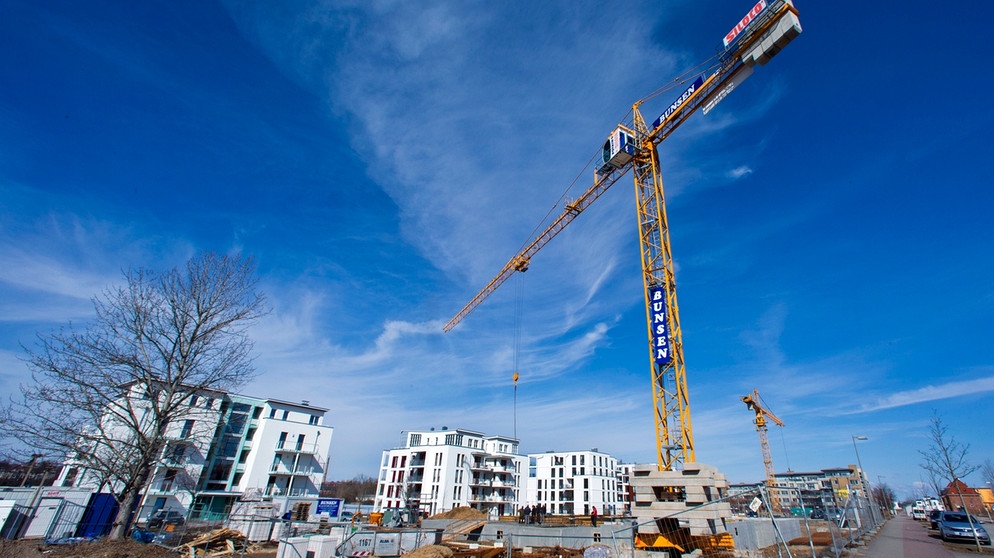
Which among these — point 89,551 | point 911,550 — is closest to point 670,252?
point 911,550

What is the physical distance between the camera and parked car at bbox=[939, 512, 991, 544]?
64.4 feet

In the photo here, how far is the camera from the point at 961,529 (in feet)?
67.0

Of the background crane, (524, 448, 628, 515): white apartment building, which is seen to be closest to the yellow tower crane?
(524, 448, 628, 515): white apartment building

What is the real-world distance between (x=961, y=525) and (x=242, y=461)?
5975cm

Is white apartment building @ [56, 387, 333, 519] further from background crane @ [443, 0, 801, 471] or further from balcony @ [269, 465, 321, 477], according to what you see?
background crane @ [443, 0, 801, 471]

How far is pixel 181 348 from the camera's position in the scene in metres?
17.4

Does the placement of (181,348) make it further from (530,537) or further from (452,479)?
(452,479)

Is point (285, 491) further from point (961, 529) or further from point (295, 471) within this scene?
point (961, 529)

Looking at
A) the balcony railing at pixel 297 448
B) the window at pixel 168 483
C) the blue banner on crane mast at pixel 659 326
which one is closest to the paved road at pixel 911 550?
the blue banner on crane mast at pixel 659 326

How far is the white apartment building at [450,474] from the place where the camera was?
6000 cm

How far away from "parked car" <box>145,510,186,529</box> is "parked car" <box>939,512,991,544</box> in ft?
158

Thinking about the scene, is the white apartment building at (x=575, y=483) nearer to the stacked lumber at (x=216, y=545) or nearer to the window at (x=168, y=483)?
the window at (x=168, y=483)

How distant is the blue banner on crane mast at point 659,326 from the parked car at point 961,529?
49.1 ft

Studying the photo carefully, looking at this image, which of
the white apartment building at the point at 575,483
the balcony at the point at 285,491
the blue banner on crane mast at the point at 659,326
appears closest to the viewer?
the blue banner on crane mast at the point at 659,326
